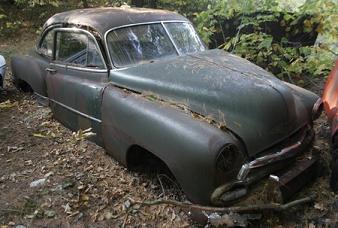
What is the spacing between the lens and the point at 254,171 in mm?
3080

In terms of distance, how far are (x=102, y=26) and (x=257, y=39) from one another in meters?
2.77

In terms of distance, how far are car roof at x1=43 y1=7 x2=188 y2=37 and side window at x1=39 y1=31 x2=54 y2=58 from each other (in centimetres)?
35

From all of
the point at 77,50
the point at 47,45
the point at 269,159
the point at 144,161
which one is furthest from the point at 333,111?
the point at 47,45

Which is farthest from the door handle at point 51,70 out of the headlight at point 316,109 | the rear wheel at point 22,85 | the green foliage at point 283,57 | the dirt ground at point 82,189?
the headlight at point 316,109

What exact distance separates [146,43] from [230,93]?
1.33 meters

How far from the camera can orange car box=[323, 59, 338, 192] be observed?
342 cm

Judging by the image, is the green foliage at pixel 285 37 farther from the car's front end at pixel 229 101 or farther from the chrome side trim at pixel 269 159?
the chrome side trim at pixel 269 159

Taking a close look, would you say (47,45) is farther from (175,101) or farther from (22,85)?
(175,101)

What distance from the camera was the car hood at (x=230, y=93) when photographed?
10.6ft

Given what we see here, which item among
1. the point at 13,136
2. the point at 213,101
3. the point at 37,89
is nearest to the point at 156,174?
the point at 213,101

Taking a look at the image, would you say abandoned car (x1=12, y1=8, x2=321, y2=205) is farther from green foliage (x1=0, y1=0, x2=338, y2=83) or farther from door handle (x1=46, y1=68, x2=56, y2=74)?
green foliage (x1=0, y1=0, x2=338, y2=83)

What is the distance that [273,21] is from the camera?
6414 millimetres

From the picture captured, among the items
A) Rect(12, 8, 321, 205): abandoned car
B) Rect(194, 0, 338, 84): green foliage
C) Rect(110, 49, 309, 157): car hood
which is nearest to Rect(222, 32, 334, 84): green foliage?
Rect(194, 0, 338, 84): green foliage

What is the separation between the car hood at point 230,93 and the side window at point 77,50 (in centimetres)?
40
